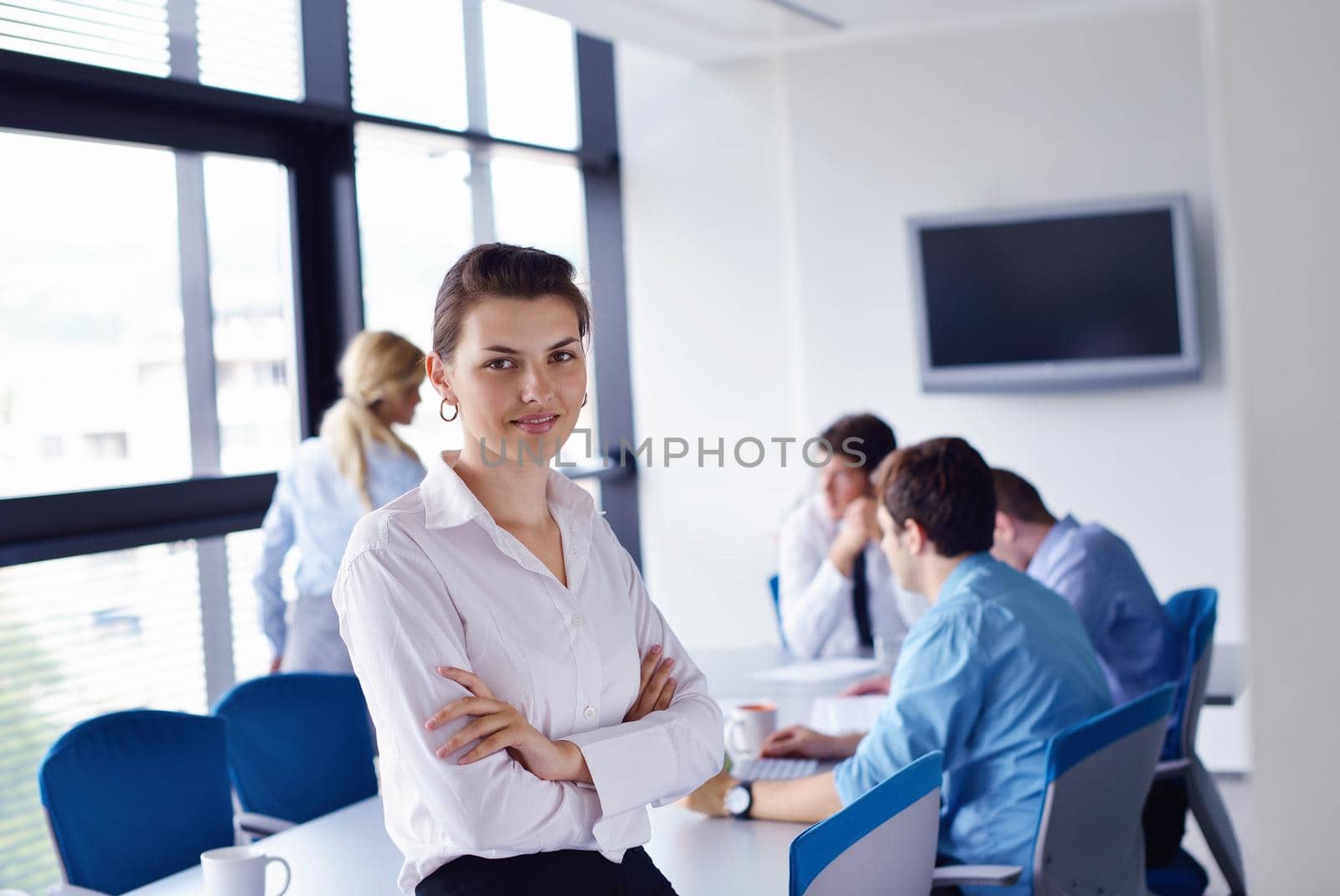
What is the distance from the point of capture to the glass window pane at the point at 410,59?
480cm

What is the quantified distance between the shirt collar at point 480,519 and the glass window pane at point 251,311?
290 centimetres

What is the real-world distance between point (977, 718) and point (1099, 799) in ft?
0.81

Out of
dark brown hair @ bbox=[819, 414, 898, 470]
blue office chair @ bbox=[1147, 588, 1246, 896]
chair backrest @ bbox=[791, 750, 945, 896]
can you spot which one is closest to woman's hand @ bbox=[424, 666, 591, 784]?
chair backrest @ bbox=[791, 750, 945, 896]

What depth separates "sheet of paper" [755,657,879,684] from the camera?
3.35 m

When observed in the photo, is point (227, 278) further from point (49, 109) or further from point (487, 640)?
point (487, 640)

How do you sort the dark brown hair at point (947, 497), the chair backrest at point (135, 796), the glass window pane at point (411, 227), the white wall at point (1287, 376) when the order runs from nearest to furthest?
the white wall at point (1287, 376) < the chair backrest at point (135, 796) < the dark brown hair at point (947, 497) < the glass window pane at point (411, 227)

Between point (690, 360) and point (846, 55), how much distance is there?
5.11 feet

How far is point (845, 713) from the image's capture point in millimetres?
2875

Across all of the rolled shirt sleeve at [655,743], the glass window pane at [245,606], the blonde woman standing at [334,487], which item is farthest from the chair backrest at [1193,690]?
the glass window pane at [245,606]

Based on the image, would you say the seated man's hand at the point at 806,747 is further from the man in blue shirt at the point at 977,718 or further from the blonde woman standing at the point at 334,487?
the blonde woman standing at the point at 334,487

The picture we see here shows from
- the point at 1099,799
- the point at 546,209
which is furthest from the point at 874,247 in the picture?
the point at 1099,799

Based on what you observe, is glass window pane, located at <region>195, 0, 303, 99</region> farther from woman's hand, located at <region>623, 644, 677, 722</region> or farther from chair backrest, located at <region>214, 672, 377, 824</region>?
woman's hand, located at <region>623, 644, 677, 722</region>

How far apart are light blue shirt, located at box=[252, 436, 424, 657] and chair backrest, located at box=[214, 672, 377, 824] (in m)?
0.86

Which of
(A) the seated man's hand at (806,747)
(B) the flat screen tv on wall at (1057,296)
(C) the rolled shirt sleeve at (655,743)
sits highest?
(B) the flat screen tv on wall at (1057,296)
